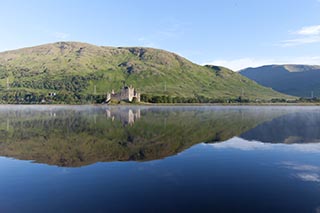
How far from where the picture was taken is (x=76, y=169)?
30141mm

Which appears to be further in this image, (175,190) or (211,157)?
(211,157)

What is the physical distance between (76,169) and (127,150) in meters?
11.3

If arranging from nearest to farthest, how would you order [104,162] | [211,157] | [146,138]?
[104,162], [211,157], [146,138]

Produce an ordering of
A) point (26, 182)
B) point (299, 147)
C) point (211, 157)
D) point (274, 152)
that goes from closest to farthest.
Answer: point (26, 182)
point (211, 157)
point (274, 152)
point (299, 147)

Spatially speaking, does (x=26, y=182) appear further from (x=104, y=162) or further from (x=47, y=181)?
(x=104, y=162)

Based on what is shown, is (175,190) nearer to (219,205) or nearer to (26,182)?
(219,205)

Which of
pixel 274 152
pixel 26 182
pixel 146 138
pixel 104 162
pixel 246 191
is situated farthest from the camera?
pixel 146 138

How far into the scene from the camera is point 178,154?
38.4 metres

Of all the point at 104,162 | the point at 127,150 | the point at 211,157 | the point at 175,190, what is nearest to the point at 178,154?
the point at 211,157

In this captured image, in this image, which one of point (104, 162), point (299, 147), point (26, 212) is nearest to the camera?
point (26, 212)

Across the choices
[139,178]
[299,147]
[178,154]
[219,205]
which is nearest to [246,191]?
[219,205]

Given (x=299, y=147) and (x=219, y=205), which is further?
(x=299, y=147)

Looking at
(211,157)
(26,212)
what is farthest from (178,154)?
(26,212)

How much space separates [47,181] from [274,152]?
98.4ft
